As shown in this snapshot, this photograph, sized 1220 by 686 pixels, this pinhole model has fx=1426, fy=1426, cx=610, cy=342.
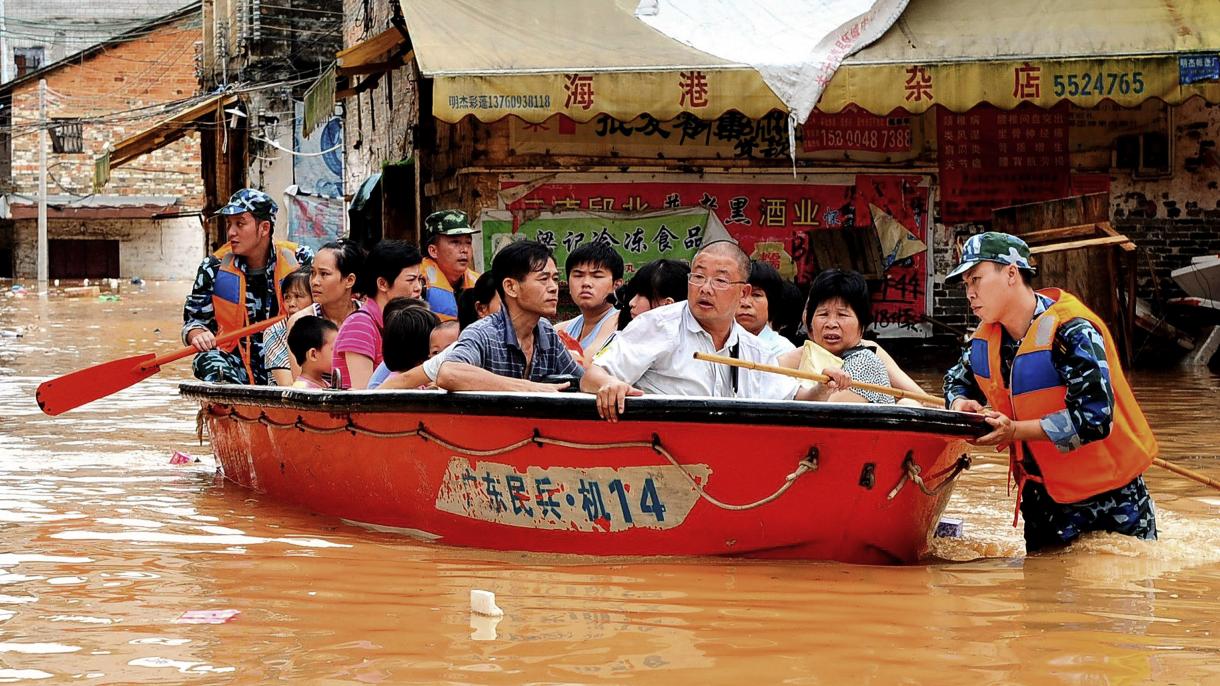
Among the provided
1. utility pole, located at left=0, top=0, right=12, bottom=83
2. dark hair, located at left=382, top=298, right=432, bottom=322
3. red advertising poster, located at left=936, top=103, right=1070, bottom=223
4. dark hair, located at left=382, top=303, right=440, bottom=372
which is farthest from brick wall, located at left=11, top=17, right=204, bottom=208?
dark hair, located at left=382, top=303, right=440, bottom=372

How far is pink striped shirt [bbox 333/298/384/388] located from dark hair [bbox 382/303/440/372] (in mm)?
465

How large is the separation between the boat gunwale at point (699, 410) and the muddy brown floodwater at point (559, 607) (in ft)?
1.85

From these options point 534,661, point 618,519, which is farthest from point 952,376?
point 534,661

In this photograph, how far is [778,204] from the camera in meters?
14.2

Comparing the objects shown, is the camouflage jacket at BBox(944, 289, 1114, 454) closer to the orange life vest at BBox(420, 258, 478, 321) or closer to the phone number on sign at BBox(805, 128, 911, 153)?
the orange life vest at BBox(420, 258, 478, 321)

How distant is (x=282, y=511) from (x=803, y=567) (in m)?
2.87

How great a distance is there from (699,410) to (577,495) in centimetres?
72

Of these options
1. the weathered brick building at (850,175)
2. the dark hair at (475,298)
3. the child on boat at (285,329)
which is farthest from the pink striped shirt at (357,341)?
the weathered brick building at (850,175)

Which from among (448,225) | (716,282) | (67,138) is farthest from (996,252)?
(67,138)

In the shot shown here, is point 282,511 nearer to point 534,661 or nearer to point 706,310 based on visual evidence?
point 706,310

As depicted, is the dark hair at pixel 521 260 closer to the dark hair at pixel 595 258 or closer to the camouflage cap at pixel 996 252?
the dark hair at pixel 595 258

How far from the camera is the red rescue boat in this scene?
4.93 meters

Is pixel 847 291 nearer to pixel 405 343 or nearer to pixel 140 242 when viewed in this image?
pixel 405 343

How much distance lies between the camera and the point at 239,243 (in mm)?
8117
